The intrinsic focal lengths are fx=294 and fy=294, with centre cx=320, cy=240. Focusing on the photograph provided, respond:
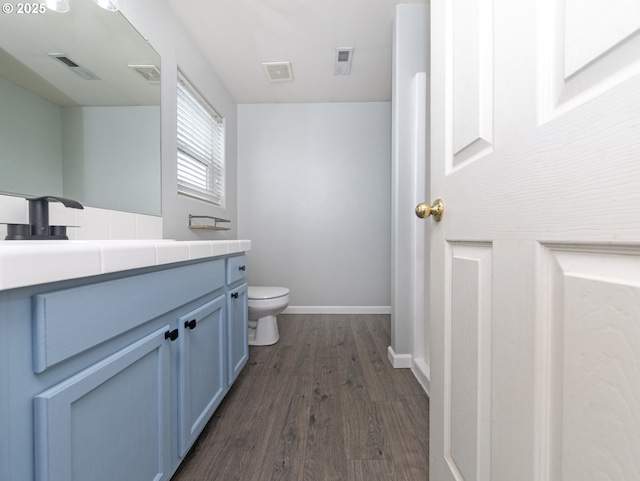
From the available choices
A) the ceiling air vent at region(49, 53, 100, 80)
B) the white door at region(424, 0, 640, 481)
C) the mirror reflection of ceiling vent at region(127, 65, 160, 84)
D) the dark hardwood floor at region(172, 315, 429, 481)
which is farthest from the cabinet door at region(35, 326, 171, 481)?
the mirror reflection of ceiling vent at region(127, 65, 160, 84)

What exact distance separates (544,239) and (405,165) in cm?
157

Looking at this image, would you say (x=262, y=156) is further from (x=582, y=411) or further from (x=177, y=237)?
(x=582, y=411)

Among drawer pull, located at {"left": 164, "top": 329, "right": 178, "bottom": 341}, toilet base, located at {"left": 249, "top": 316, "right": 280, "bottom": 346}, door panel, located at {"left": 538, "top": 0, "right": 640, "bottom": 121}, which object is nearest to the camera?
door panel, located at {"left": 538, "top": 0, "right": 640, "bottom": 121}

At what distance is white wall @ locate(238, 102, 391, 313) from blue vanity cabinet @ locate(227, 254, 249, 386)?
1.42m

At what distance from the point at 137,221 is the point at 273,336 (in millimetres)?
1296

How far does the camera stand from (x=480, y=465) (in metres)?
0.59

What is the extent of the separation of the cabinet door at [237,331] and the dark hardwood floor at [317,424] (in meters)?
0.15

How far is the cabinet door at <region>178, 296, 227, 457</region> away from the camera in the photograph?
98 cm

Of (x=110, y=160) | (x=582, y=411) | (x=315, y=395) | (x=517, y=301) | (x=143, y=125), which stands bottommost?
(x=315, y=395)

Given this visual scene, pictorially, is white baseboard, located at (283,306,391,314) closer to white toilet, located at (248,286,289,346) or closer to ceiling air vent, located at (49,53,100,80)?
white toilet, located at (248,286,289,346)

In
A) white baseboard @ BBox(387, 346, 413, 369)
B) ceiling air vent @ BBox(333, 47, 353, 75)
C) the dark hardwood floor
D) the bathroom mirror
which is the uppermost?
ceiling air vent @ BBox(333, 47, 353, 75)

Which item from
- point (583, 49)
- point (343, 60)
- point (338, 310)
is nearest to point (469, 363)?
point (583, 49)

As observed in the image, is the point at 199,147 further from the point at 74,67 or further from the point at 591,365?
the point at 591,365

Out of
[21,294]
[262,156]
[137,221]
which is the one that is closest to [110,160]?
[137,221]
